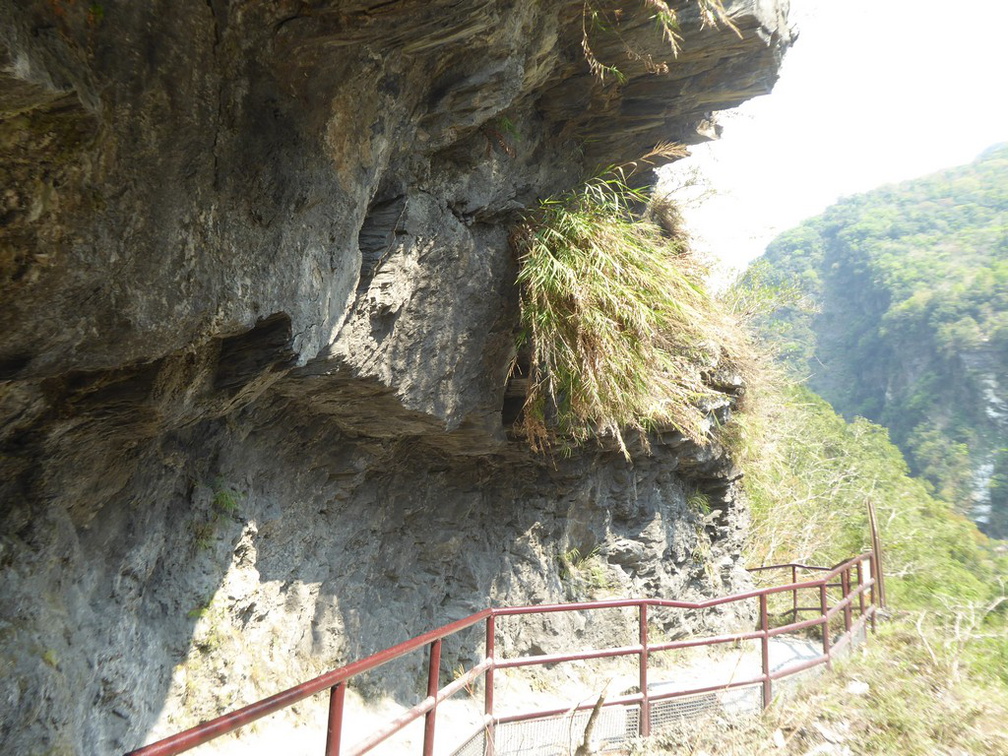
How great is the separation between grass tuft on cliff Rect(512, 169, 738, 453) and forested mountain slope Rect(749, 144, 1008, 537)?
37.1m

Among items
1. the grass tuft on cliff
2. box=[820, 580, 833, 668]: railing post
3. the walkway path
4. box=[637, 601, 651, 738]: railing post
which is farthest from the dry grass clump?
box=[820, 580, 833, 668]: railing post

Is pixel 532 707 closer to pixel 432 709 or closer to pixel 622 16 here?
pixel 432 709

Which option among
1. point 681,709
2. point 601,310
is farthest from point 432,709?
point 601,310

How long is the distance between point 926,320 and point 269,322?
61460 millimetres

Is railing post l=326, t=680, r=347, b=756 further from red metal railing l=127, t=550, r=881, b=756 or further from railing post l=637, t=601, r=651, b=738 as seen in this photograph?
railing post l=637, t=601, r=651, b=738

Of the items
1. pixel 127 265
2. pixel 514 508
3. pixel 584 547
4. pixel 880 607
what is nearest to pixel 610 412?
pixel 514 508

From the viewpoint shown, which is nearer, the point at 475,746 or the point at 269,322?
the point at 269,322

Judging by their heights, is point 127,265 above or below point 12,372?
above

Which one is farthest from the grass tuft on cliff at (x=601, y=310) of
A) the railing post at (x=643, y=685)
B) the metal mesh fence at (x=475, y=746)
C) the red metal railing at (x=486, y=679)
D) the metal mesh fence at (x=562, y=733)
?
the metal mesh fence at (x=475, y=746)

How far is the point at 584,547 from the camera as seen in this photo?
5.96 meters

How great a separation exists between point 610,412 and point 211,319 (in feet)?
8.44

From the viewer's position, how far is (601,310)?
13.1ft

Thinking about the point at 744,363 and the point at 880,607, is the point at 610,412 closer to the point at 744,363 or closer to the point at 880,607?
the point at 744,363

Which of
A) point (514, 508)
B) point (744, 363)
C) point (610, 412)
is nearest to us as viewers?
point (610, 412)
